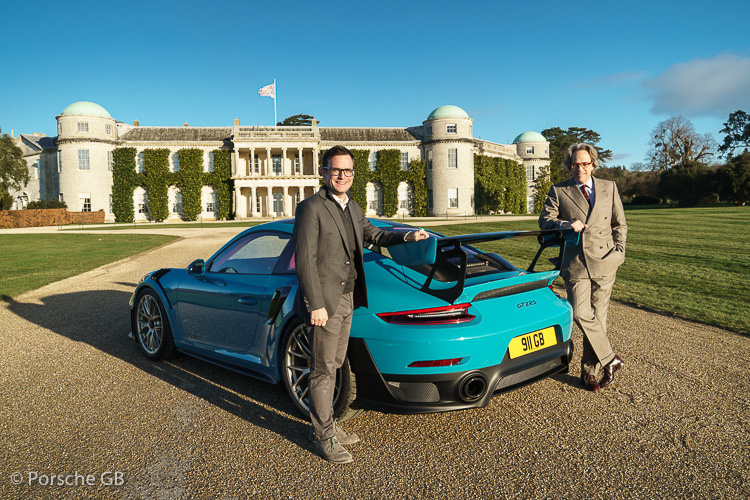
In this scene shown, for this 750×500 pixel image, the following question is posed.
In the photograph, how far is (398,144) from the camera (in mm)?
54531

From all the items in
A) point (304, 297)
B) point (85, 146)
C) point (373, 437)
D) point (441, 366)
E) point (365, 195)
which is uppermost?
point (85, 146)

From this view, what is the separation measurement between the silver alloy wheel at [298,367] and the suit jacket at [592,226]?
2.13 meters

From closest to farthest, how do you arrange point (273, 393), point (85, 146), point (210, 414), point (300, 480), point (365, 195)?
point (300, 480)
point (210, 414)
point (273, 393)
point (85, 146)
point (365, 195)

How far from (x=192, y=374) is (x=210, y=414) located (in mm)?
1064

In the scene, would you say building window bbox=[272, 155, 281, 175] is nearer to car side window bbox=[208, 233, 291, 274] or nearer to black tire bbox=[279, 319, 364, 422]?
car side window bbox=[208, 233, 291, 274]

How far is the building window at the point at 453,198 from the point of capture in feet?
176

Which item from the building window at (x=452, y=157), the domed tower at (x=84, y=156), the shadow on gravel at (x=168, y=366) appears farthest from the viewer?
the building window at (x=452, y=157)

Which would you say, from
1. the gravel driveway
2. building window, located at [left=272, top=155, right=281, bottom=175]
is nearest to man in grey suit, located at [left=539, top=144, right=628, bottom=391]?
the gravel driveway

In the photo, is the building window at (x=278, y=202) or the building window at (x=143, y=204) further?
the building window at (x=278, y=202)

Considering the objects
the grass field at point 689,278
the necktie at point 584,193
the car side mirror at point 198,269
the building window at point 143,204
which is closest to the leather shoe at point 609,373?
the necktie at point 584,193

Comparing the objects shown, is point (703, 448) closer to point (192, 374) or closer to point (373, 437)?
point (373, 437)

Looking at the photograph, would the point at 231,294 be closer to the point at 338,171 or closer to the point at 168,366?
the point at 168,366

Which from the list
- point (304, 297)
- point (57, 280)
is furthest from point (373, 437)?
point (57, 280)

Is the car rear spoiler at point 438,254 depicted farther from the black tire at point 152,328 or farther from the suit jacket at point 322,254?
the black tire at point 152,328
